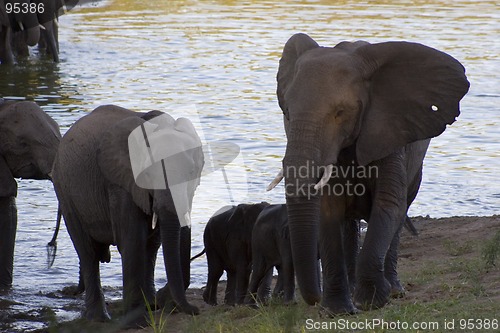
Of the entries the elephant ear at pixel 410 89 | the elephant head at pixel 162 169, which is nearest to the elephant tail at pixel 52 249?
the elephant head at pixel 162 169

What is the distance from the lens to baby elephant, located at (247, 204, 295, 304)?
24.4ft

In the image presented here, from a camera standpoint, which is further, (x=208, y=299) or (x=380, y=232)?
(x=208, y=299)

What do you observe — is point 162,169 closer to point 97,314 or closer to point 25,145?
point 97,314

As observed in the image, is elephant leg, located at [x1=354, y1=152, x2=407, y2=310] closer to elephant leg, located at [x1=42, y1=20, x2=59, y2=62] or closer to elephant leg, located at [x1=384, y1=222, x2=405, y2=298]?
elephant leg, located at [x1=384, y1=222, x2=405, y2=298]

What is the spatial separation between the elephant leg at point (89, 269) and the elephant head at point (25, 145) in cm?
106

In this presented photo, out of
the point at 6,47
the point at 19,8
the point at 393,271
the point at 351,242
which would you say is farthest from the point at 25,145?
the point at 6,47

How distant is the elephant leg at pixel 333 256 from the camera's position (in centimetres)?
634

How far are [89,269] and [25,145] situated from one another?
59.3 inches

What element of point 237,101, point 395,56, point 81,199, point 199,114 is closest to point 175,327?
point 81,199

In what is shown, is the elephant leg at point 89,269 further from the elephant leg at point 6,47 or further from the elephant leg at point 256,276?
the elephant leg at point 6,47

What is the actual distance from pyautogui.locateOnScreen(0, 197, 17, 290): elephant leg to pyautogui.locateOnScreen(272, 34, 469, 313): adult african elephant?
307cm

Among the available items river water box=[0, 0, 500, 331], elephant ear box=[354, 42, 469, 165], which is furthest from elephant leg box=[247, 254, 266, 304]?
elephant ear box=[354, 42, 469, 165]

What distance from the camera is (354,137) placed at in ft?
19.9

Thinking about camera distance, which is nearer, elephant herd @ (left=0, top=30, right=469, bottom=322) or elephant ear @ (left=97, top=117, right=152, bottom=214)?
elephant herd @ (left=0, top=30, right=469, bottom=322)
